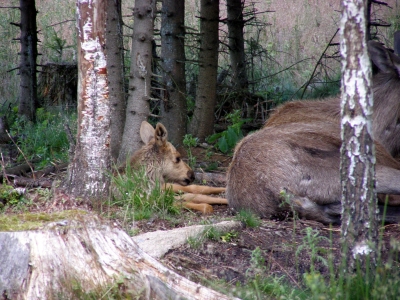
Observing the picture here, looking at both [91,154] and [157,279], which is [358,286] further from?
[91,154]

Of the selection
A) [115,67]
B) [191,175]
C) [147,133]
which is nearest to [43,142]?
[115,67]

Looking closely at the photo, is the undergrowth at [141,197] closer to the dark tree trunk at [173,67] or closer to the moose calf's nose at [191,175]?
the moose calf's nose at [191,175]

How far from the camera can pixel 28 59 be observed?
35.7 feet

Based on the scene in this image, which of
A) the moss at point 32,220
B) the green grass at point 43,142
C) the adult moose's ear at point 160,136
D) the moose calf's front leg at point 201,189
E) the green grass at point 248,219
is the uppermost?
the adult moose's ear at point 160,136

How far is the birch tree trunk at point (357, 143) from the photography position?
3270 millimetres

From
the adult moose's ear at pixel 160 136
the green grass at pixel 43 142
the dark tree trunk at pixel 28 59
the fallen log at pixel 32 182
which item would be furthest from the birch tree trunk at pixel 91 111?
the dark tree trunk at pixel 28 59

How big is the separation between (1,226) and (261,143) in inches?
122

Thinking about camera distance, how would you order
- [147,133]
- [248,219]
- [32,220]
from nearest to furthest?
[32,220]
[248,219]
[147,133]

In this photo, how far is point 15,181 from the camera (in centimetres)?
692

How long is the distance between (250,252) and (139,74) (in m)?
3.20

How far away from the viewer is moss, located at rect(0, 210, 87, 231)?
3.46 meters

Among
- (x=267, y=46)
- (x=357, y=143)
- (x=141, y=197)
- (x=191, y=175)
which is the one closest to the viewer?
(x=357, y=143)

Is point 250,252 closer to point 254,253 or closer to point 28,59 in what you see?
point 254,253

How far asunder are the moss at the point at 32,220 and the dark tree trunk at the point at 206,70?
18.8 feet
